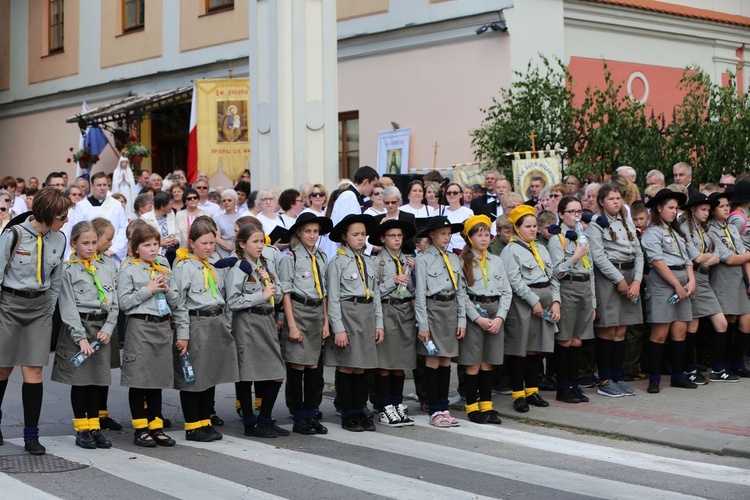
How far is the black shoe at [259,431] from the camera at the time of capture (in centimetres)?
925

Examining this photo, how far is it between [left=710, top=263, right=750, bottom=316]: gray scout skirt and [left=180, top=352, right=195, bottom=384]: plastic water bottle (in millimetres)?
5798

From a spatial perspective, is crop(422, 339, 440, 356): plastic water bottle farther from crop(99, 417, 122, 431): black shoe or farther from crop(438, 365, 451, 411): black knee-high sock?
crop(99, 417, 122, 431): black shoe

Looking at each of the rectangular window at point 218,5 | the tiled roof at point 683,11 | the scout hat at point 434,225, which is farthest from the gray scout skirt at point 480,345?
the rectangular window at point 218,5

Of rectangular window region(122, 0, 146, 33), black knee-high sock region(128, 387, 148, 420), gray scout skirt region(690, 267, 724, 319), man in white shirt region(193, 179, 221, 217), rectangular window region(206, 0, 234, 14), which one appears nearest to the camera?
black knee-high sock region(128, 387, 148, 420)

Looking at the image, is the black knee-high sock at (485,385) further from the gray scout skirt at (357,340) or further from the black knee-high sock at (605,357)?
the black knee-high sock at (605,357)

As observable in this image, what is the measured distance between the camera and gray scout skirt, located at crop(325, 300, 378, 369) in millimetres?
9664

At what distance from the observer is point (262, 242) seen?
936 cm

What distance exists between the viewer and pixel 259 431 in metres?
9.26

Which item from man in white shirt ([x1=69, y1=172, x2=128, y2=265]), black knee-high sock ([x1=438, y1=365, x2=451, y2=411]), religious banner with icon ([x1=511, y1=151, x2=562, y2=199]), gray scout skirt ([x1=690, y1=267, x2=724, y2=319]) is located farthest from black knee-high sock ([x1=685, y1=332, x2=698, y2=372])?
man in white shirt ([x1=69, y1=172, x2=128, y2=265])

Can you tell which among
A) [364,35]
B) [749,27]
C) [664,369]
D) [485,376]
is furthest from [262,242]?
[749,27]

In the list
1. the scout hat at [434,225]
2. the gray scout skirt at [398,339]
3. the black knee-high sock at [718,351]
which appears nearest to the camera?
the gray scout skirt at [398,339]

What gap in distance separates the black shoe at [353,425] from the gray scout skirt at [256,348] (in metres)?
0.76

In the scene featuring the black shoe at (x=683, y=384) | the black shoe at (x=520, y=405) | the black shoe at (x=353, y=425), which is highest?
→ the black shoe at (x=683, y=384)

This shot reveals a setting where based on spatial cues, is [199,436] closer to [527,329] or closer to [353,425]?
[353,425]
